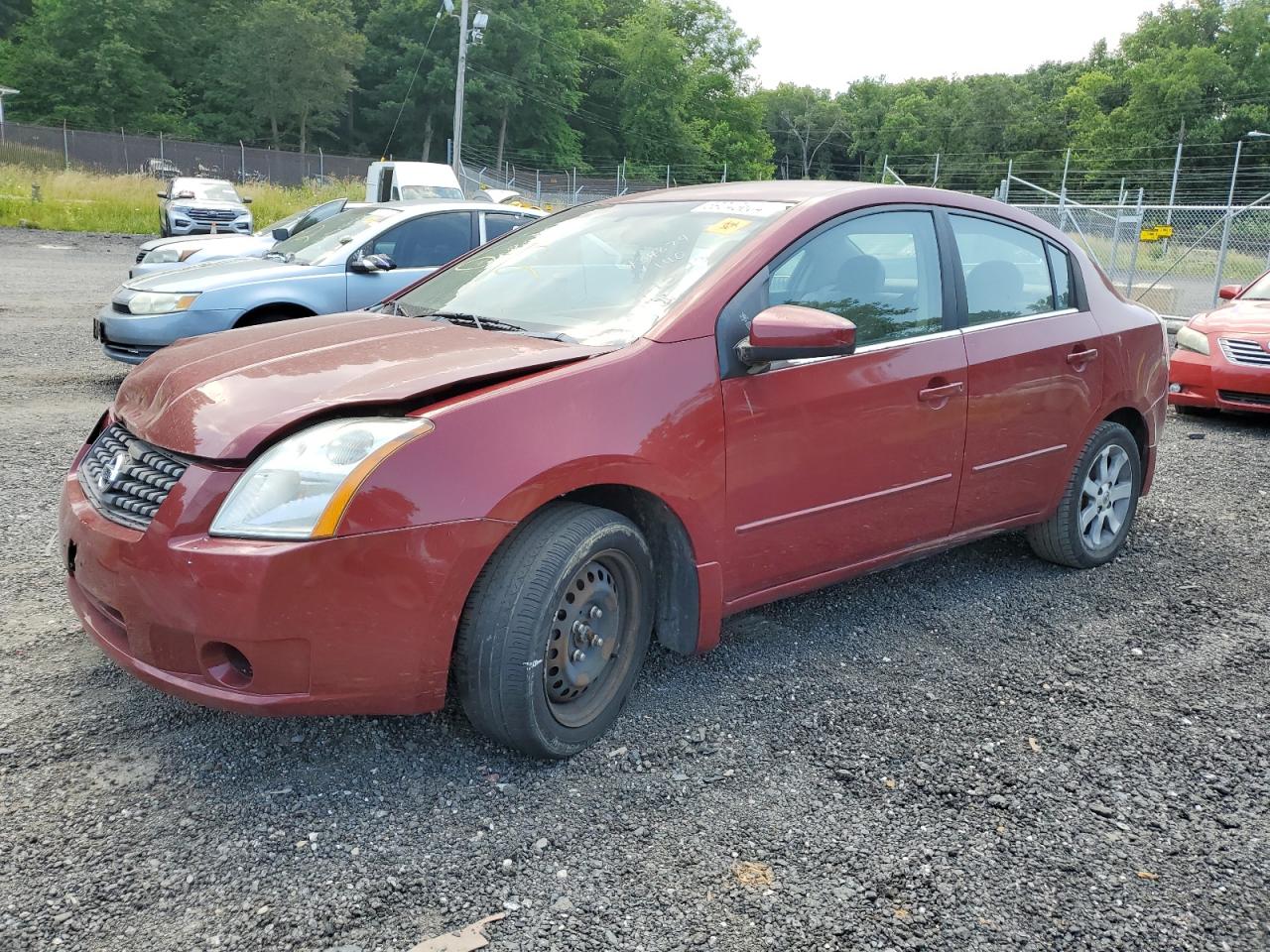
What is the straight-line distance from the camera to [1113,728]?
3.26 m

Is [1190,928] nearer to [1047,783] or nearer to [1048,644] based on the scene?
[1047,783]

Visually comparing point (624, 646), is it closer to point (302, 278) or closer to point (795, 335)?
point (795, 335)

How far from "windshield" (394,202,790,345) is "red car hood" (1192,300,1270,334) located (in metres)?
6.64

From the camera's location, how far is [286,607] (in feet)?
7.98

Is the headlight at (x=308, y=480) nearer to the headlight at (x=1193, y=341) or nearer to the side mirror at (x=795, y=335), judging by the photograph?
the side mirror at (x=795, y=335)

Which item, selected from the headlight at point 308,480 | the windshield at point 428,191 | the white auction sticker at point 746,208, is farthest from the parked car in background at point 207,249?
the windshield at point 428,191

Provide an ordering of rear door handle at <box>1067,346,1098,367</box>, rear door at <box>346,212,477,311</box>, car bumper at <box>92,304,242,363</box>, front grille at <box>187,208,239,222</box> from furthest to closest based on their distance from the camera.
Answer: front grille at <box>187,208,239,222</box> → rear door at <box>346,212,477,311</box> → car bumper at <box>92,304,242,363</box> → rear door handle at <box>1067,346,1098,367</box>

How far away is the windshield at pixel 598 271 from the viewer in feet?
10.8

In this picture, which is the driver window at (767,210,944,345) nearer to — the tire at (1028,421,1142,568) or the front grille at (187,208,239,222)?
the tire at (1028,421,1142,568)

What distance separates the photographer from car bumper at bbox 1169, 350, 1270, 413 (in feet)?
27.1

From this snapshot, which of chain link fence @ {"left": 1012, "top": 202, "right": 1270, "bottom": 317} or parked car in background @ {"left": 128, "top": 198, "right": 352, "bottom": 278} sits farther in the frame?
chain link fence @ {"left": 1012, "top": 202, "right": 1270, "bottom": 317}

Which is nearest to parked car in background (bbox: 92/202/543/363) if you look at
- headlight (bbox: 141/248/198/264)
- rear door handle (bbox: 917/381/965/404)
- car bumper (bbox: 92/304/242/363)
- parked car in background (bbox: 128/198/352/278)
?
car bumper (bbox: 92/304/242/363)

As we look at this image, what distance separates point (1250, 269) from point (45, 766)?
21.6 metres

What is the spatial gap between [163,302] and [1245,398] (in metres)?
8.44
